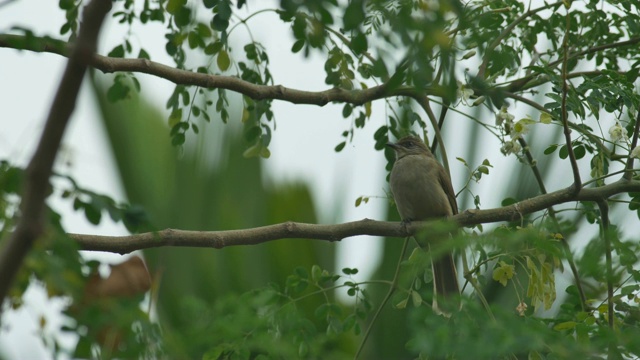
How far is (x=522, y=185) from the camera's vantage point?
8.92m

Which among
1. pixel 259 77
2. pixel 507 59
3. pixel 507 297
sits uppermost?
pixel 259 77

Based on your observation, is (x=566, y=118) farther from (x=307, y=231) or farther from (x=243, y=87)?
(x=243, y=87)

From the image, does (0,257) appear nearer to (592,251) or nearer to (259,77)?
(592,251)

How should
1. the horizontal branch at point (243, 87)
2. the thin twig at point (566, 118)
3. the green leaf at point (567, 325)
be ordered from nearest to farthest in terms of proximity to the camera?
the thin twig at point (566, 118) < the green leaf at point (567, 325) < the horizontal branch at point (243, 87)

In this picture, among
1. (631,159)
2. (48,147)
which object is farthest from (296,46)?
(48,147)

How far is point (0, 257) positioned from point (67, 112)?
0.34m

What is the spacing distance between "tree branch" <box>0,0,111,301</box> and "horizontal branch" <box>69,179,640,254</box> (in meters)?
2.67

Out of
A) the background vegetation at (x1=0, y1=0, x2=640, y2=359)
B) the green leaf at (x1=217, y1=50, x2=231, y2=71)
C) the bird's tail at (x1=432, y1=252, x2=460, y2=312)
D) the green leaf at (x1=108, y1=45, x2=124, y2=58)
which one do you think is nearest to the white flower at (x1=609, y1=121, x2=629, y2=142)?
the background vegetation at (x1=0, y1=0, x2=640, y2=359)

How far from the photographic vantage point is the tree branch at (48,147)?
1.75 m

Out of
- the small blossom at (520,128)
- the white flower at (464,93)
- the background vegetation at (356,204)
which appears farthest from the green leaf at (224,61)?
the small blossom at (520,128)

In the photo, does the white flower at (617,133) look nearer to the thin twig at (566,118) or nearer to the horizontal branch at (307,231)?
the horizontal branch at (307,231)

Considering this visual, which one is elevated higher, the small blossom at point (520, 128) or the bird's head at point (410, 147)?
the bird's head at point (410, 147)

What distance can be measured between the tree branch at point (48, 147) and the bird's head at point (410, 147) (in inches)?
203

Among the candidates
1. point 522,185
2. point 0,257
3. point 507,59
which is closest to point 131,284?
point 0,257
